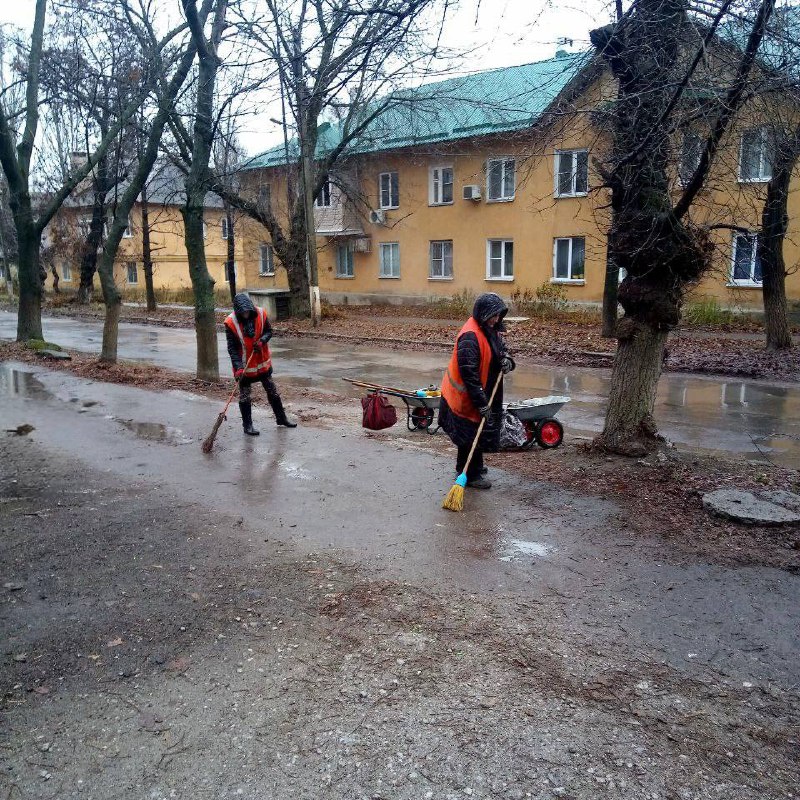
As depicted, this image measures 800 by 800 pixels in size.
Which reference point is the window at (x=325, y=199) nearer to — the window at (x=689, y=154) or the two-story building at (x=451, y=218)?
the two-story building at (x=451, y=218)

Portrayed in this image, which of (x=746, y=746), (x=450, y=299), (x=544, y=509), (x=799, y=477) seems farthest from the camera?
(x=450, y=299)

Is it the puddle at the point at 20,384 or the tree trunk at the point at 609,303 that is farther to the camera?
the tree trunk at the point at 609,303

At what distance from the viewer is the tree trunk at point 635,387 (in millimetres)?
6820

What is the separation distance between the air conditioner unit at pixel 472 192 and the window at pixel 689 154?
2101 centimetres

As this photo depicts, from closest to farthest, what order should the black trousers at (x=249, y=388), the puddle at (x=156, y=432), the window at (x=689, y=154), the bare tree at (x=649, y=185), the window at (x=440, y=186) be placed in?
the bare tree at (x=649, y=185), the window at (x=689, y=154), the puddle at (x=156, y=432), the black trousers at (x=249, y=388), the window at (x=440, y=186)

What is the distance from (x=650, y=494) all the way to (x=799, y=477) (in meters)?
1.54

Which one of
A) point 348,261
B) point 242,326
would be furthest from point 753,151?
point 348,261

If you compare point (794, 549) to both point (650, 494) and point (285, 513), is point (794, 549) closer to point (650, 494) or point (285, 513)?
point (650, 494)

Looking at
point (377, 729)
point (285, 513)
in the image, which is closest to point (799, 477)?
point (285, 513)

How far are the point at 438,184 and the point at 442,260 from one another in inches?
113

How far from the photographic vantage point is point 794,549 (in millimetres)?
5148

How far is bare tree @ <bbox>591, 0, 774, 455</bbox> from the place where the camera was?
578 cm

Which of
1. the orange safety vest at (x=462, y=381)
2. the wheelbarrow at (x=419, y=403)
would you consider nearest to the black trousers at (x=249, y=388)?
the wheelbarrow at (x=419, y=403)

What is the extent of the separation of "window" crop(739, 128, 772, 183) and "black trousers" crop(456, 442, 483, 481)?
11.7 feet
